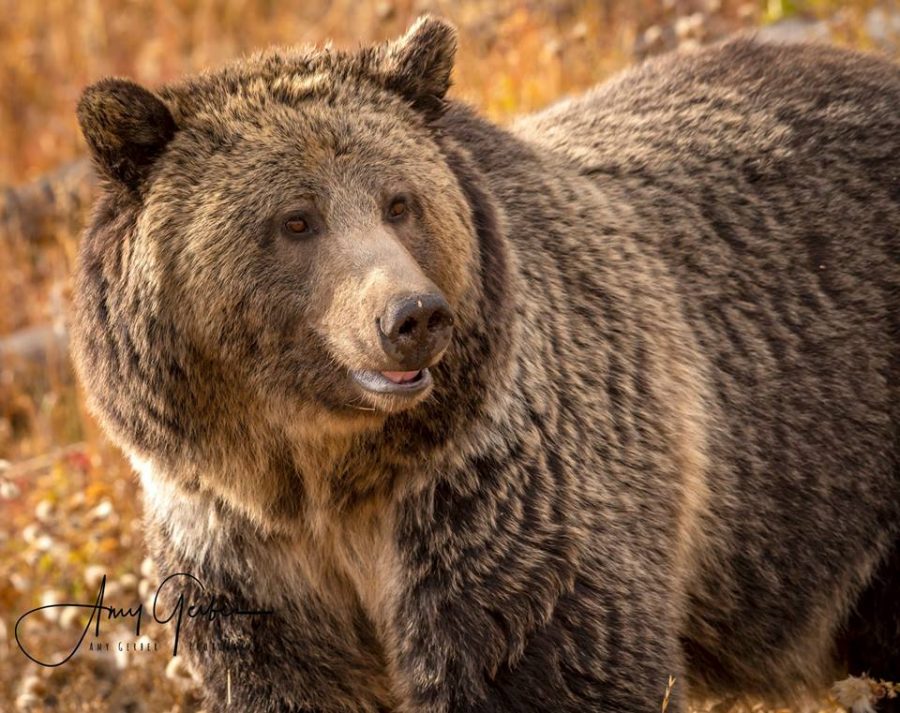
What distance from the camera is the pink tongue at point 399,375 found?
387 cm

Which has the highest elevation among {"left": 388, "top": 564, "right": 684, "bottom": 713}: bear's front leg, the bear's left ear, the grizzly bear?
the bear's left ear

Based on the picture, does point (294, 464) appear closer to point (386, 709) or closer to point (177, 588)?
point (177, 588)

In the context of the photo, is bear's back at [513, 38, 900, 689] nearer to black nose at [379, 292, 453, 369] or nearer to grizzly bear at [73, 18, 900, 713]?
grizzly bear at [73, 18, 900, 713]

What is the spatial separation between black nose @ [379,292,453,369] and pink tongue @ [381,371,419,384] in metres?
Answer: 0.13

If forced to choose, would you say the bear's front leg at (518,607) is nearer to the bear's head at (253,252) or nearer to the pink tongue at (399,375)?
the bear's head at (253,252)

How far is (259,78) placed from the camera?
167 inches

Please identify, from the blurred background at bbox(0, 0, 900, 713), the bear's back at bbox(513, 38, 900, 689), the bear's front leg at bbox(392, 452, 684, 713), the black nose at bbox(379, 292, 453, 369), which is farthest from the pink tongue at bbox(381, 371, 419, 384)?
the blurred background at bbox(0, 0, 900, 713)

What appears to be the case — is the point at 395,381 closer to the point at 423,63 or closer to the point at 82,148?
the point at 423,63

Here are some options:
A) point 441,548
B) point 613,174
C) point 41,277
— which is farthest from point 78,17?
point 441,548

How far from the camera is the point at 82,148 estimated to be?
39.7 ft

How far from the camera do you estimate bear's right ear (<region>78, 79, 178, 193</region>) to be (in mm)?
4020

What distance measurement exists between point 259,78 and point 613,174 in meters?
1.48

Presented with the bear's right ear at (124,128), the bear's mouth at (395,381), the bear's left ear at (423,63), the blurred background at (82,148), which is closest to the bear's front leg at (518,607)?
the blurred background at (82,148)

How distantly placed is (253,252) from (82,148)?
858 centimetres
